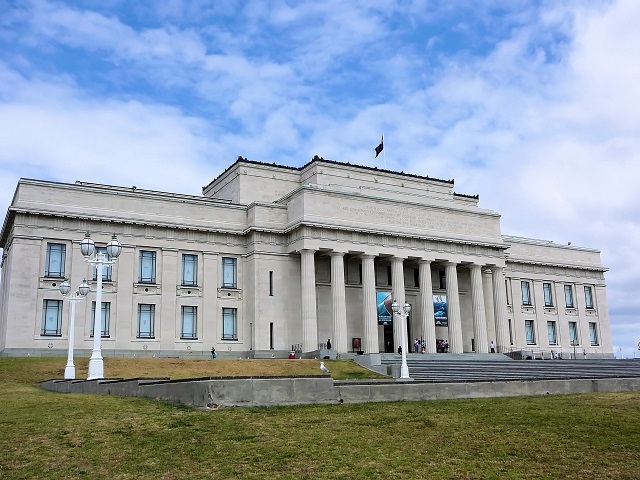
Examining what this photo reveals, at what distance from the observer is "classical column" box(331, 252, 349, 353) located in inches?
2324

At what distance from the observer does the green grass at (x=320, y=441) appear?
47.7ft

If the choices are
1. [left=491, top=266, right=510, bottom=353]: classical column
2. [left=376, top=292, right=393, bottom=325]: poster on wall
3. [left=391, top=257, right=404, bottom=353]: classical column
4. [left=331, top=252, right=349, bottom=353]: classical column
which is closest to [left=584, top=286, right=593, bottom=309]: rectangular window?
[left=491, top=266, right=510, bottom=353]: classical column

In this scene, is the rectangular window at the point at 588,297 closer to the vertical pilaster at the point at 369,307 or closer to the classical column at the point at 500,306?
the classical column at the point at 500,306

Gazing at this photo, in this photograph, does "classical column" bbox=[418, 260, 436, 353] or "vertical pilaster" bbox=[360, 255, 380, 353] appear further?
"classical column" bbox=[418, 260, 436, 353]

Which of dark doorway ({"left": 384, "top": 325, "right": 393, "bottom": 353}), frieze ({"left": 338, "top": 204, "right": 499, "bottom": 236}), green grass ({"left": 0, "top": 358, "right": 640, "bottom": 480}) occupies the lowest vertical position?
green grass ({"left": 0, "top": 358, "right": 640, "bottom": 480})

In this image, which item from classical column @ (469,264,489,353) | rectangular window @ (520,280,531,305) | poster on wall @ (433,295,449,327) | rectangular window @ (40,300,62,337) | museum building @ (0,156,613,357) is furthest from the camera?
rectangular window @ (520,280,531,305)

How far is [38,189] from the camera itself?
54.4m

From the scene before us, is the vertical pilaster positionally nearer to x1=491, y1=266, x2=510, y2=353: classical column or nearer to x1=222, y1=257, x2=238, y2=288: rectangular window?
x1=222, y1=257, x2=238, y2=288: rectangular window

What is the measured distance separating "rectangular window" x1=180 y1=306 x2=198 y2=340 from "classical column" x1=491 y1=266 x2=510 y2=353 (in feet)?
98.7

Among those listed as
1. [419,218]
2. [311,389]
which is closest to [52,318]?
[419,218]

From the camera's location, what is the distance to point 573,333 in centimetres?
8106

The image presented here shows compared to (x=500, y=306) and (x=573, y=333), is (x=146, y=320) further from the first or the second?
(x=573, y=333)

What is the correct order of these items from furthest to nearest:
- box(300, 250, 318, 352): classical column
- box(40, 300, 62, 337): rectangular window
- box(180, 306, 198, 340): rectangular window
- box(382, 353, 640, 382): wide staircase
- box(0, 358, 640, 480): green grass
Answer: box(300, 250, 318, 352): classical column, box(180, 306, 198, 340): rectangular window, box(40, 300, 62, 337): rectangular window, box(382, 353, 640, 382): wide staircase, box(0, 358, 640, 480): green grass

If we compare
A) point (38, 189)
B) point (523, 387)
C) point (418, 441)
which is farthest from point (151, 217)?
point (418, 441)
